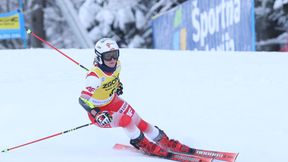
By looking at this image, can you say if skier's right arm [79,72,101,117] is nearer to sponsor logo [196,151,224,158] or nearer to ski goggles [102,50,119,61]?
ski goggles [102,50,119,61]

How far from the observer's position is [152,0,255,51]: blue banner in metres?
12.6

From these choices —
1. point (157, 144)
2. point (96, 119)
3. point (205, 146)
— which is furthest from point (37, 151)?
point (205, 146)

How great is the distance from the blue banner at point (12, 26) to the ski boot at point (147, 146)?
883 cm

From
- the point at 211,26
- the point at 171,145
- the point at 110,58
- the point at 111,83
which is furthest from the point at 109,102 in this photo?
the point at 211,26

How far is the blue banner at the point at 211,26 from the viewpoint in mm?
12648

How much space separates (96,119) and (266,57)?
4960 millimetres

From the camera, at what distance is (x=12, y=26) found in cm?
1358

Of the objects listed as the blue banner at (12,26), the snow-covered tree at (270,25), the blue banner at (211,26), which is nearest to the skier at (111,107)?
the blue banner at (211,26)

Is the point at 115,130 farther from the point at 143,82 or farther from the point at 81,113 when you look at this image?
the point at 143,82

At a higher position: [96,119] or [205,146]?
[96,119]

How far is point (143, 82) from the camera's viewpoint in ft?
27.9

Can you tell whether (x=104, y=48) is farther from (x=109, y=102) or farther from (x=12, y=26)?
(x=12, y=26)

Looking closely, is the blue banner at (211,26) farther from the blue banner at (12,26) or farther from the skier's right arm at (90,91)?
the skier's right arm at (90,91)

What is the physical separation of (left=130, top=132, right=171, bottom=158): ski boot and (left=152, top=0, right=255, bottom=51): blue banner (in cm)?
762
